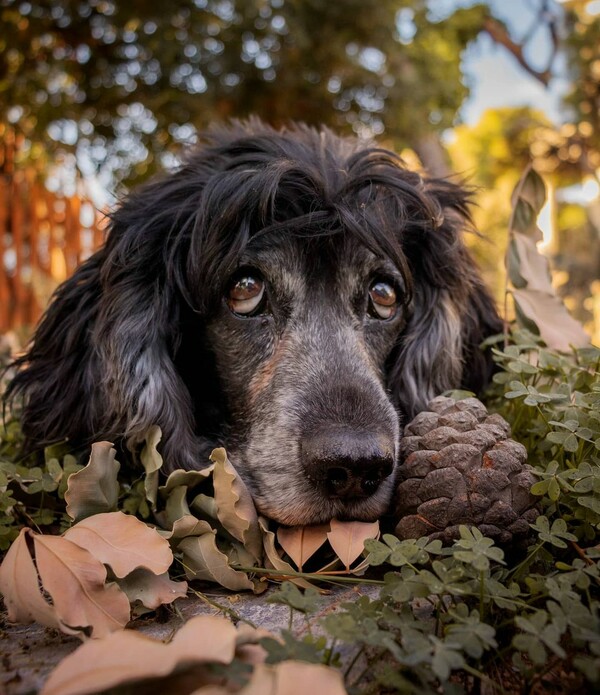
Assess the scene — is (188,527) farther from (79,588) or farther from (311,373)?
(311,373)

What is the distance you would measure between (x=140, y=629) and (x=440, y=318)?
1938 millimetres

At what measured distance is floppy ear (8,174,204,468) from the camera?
2777 millimetres

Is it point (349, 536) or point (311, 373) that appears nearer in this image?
point (349, 536)

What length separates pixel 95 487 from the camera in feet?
7.42

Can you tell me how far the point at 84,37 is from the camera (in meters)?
8.91

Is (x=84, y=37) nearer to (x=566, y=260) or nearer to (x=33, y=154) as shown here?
(x=33, y=154)

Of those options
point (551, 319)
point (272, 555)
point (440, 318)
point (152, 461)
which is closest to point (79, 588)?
point (272, 555)

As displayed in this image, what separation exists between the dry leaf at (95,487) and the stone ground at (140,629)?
1.26 feet

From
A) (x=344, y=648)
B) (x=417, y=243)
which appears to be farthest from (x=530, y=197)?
(x=344, y=648)

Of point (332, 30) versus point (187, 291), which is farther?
point (332, 30)

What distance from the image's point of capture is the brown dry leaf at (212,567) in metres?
2.10

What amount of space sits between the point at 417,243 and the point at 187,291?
1083 mm

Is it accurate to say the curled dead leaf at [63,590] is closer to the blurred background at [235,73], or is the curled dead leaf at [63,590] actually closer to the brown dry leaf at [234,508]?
the brown dry leaf at [234,508]

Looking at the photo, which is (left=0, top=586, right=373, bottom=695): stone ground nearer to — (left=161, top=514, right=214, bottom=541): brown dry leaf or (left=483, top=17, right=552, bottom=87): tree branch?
(left=161, top=514, right=214, bottom=541): brown dry leaf
